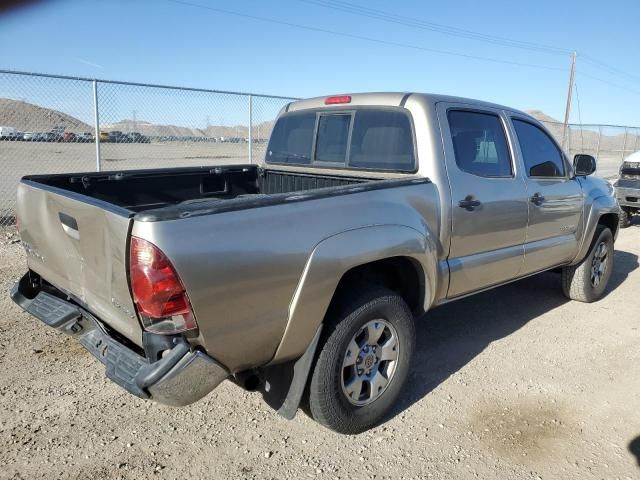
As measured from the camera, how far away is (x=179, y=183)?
14.1ft

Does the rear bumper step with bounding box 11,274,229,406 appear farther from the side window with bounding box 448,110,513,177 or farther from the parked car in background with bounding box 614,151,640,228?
the parked car in background with bounding box 614,151,640,228

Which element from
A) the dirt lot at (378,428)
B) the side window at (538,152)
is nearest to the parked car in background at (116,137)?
the dirt lot at (378,428)

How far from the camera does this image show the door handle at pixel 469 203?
344 cm

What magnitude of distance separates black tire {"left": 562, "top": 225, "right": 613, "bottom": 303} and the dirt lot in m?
0.98

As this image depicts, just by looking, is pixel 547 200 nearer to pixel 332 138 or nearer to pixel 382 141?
pixel 382 141

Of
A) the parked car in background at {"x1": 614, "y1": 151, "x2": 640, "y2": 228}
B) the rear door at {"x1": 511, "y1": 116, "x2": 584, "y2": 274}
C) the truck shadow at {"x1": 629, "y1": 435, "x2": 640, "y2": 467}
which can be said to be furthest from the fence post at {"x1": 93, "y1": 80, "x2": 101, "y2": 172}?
the parked car in background at {"x1": 614, "y1": 151, "x2": 640, "y2": 228}

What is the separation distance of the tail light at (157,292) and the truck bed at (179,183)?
143cm

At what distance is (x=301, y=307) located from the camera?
253cm

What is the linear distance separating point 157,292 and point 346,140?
2.22 meters

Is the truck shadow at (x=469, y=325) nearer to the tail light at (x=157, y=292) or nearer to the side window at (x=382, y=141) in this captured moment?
the side window at (x=382, y=141)

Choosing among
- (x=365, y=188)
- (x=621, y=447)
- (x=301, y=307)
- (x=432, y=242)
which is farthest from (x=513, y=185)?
(x=301, y=307)

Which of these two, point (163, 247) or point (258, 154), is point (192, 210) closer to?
point (163, 247)

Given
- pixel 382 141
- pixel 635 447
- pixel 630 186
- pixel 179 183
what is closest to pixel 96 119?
pixel 179 183

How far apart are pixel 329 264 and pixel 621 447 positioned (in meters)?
2.00
